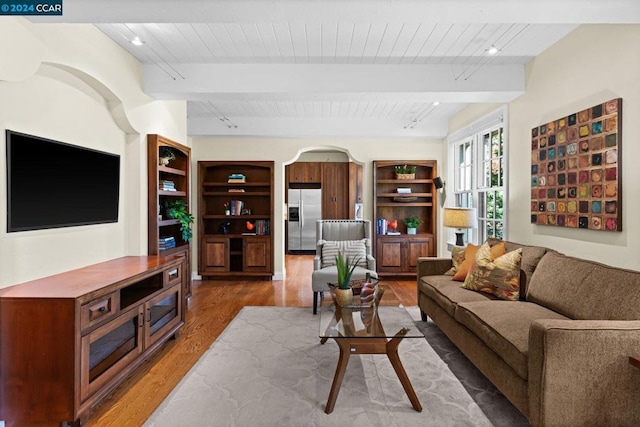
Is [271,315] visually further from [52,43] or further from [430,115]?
[430,115]

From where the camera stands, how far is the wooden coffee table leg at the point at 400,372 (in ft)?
7.50

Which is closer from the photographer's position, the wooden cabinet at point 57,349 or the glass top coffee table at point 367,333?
the wooden cabinet at point 57,349

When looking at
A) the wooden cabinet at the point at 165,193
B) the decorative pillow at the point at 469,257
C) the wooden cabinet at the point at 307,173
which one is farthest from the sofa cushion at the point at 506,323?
the wooden cabinet at the point at 307,173

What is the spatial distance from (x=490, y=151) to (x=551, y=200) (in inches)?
59.2

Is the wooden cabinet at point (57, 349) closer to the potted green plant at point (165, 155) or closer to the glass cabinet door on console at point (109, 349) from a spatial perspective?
the glass cabinet door on console at point (109, 349)

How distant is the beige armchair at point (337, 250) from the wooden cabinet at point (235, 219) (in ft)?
4.77

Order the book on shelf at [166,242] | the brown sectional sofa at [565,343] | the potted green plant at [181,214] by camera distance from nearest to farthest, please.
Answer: the brown sectional sofa at [565,343], the book on shelf at [166,242], the potted green plant at [181,214]

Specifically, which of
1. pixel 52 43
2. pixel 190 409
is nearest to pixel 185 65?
pixel 52 43

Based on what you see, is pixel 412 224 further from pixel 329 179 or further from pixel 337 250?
pixel 329 179

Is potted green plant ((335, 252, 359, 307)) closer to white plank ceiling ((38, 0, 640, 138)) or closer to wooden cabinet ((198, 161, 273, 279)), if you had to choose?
white plank ceiling ((38, 0, 640, 138))

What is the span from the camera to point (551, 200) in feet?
10.9

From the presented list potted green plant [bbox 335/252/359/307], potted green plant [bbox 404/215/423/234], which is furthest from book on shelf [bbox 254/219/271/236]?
potted green plant [bbox 335/252/359/307]

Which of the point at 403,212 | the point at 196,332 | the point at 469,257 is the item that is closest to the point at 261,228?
the point at 403,212

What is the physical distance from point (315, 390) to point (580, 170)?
2546 mm
